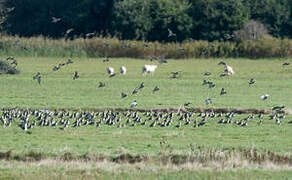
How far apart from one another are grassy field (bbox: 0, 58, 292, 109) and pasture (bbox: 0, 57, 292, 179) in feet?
0.15

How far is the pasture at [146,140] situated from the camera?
50.7 feet

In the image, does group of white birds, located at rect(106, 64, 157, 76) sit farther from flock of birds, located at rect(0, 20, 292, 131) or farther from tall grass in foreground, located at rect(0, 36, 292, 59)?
flock of birds, located at rect(0, 20, 292, 131)

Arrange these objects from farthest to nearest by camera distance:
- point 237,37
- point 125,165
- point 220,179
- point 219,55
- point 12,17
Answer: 1. point 12,17
2. point 237,37
3. point 219,55
4. point 125,165
5. point 220,179

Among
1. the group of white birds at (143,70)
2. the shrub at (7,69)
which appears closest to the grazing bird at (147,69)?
the group of white birds at (143,70)

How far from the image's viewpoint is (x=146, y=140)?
19.3 meters

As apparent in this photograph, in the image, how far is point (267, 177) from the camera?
49.4 ft

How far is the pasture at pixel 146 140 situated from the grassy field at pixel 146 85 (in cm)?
5

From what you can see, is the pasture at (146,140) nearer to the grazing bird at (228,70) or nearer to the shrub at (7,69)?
the grazing bird at (228,70)

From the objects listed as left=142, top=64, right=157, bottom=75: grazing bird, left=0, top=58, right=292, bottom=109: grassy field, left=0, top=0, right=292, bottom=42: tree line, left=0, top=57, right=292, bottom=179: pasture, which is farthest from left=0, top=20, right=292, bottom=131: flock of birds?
left=0, top=0, right=292, bottom=42: tree line

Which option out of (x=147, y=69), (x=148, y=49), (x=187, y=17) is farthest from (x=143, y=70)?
(x=187, y=17)

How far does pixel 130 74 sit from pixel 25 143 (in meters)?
25.8

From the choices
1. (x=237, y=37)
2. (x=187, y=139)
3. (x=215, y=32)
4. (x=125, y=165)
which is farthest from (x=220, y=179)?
(x=215, y=32)

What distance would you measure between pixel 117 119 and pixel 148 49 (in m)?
32.4

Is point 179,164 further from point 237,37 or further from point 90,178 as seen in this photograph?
point 237,37
